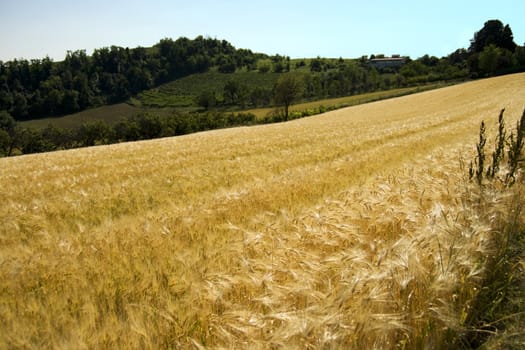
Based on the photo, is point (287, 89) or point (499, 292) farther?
point (287, 89)

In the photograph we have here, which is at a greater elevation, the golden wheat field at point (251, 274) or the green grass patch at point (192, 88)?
the green grass patch at point (192, 88)

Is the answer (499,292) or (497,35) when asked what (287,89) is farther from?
(497,35)

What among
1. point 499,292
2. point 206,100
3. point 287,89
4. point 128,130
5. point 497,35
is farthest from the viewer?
point 206,100

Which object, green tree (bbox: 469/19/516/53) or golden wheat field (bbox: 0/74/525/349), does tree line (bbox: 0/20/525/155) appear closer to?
green tree (bbox: 469/19/516/53)

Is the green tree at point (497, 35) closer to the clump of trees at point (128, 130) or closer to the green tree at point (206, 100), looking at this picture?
the clump of trees at point (128, 130)

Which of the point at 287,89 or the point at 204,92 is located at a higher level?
the point at 204,92

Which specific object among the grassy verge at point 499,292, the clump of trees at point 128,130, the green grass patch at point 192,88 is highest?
the green grass patch at point 192,88

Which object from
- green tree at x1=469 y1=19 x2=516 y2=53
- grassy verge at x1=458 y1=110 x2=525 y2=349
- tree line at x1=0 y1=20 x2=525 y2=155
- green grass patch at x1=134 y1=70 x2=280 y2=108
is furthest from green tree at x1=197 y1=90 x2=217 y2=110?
grassy verge at x1=458 y1=110 x2=525 y2=349

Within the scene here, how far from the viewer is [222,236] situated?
3.29 m

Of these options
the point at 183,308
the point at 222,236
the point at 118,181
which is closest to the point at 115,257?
the point at 222,236

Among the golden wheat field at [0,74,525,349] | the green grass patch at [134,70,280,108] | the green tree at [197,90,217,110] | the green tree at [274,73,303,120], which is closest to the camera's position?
the golden wheat field at [0,74,525,349]

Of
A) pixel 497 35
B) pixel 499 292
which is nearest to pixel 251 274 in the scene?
pixel 499 292

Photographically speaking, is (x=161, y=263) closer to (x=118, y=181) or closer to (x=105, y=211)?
(x=105, y=211)

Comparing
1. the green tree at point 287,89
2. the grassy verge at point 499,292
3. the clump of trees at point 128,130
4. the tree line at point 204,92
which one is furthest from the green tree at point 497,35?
the grassy verge at point 499,292
